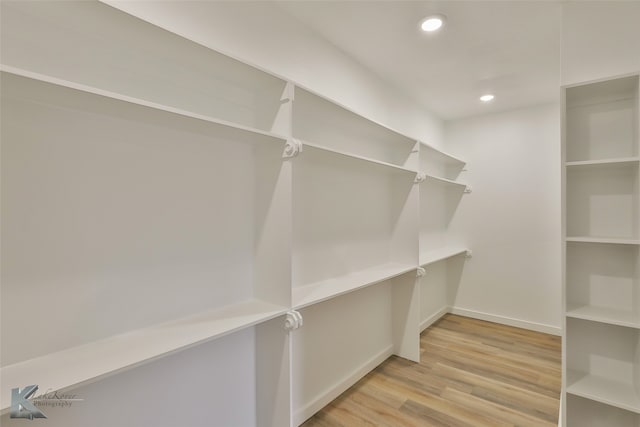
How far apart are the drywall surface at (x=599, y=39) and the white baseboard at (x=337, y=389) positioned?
2427mm

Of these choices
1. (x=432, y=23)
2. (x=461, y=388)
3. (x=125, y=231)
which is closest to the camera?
(x=125, y=231)

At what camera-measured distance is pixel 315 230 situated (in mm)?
2049

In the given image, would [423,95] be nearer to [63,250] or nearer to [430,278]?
[430,278]

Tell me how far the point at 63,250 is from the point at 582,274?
8.42ft

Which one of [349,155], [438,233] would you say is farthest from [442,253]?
[349,155]

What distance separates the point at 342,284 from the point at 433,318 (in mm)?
2255

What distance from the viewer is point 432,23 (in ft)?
6.43

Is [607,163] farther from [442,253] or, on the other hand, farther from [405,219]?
[442,253]

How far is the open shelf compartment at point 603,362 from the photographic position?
1.58 m

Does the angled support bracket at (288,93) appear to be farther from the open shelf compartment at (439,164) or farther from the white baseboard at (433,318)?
the white baseboard at (433,318)

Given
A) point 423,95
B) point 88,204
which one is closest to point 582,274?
point 423,95

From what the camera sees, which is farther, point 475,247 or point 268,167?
point 475,247

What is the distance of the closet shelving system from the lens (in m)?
0.99

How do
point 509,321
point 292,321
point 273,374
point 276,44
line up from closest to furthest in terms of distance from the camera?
point 292,321, point 273,374, point 276,44, point 509,321
